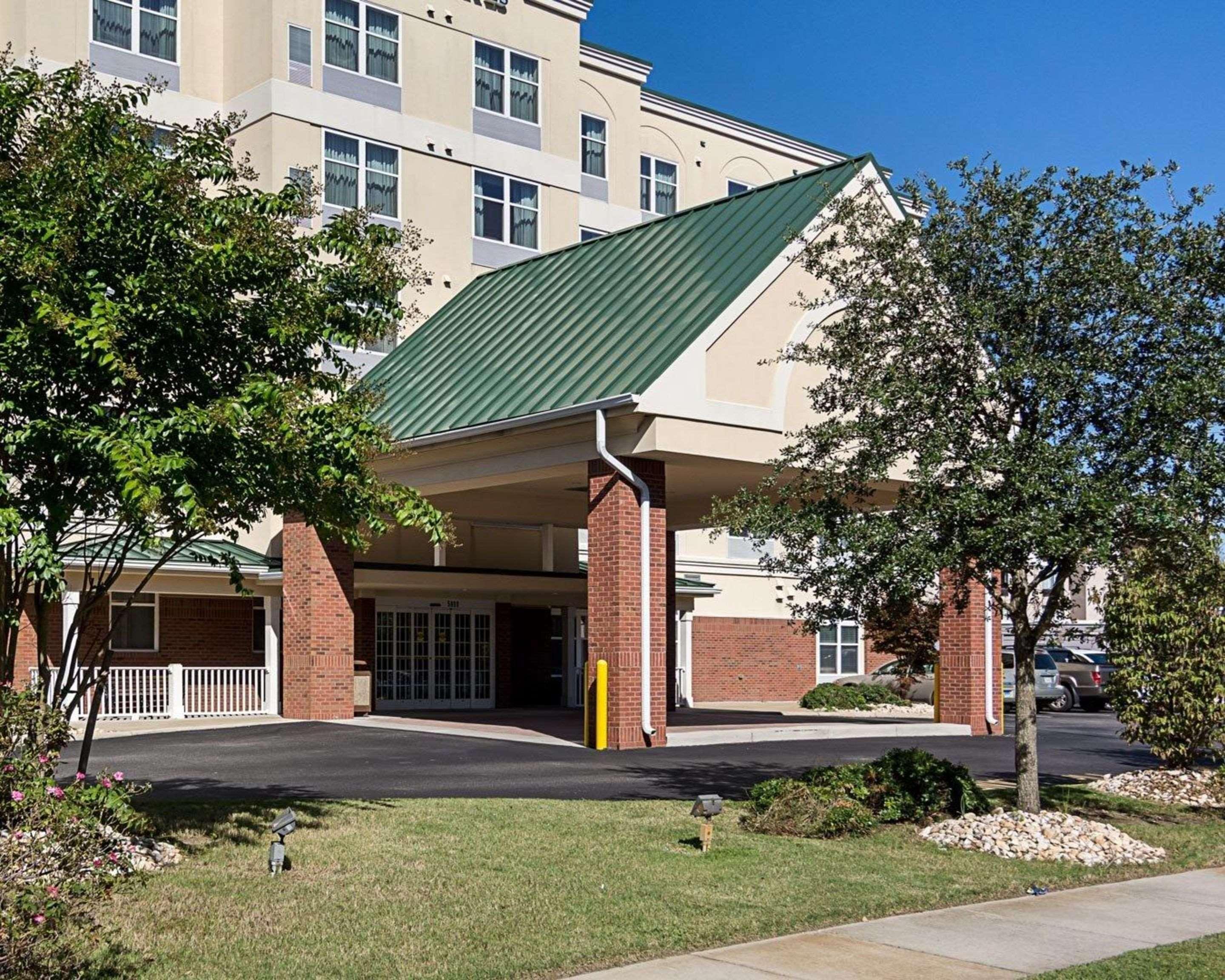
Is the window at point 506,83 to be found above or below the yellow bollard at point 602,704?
above

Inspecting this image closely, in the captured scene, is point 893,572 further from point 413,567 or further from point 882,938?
point 413,567

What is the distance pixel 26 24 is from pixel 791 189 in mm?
17548

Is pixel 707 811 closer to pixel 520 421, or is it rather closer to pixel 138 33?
pixel 520 421

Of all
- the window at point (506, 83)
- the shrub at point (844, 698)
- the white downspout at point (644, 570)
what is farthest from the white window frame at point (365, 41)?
the white downspout at point (644, 570)

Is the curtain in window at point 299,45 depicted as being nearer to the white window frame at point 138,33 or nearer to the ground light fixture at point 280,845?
the white window frame at point 138,33

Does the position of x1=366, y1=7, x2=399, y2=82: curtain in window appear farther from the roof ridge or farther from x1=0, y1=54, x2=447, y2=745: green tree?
x1=0, y1=54, x2=447, y2=745: green tree

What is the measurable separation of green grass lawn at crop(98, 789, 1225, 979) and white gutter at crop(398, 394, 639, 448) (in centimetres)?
676

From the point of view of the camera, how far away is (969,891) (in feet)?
35.6

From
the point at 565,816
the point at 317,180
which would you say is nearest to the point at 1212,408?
the point at 565,816

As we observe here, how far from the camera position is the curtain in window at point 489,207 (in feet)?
123

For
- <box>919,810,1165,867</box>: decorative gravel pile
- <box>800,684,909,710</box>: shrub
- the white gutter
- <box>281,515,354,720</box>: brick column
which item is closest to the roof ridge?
the white gutter

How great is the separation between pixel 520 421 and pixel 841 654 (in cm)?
2517

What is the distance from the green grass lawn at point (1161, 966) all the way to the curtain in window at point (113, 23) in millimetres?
30237

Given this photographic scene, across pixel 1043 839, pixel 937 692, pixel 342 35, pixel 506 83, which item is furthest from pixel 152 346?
pixel 506 83
